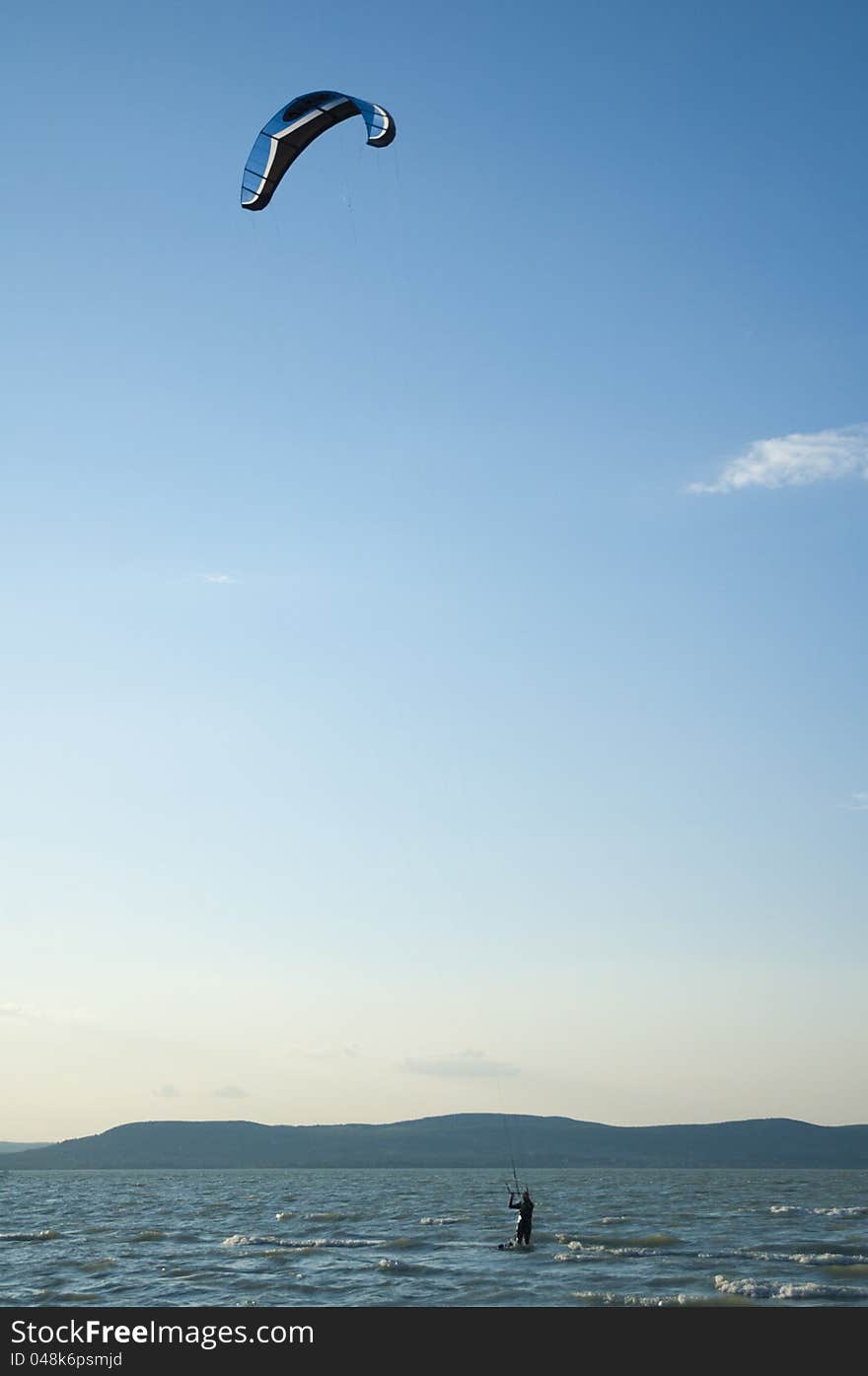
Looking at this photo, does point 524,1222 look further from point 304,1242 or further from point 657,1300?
point 657,1300

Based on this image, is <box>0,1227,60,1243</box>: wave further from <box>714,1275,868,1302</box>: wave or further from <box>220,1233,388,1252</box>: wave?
<box>714,1275,868,1302</box>: wave

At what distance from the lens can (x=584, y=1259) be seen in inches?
1361

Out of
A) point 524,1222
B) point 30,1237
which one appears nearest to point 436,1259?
point 524,1222

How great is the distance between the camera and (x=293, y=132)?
80.7 ft

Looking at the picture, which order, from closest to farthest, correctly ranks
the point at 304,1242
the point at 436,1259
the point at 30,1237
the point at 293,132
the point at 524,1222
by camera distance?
the point at 293,132 → the point at 436,1259 → the point at 524,1222 → the point at 304,1242 → the point at 30,1237

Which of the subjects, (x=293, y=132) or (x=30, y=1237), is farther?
(x=30, y=1237)

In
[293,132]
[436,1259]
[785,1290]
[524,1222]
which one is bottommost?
[436,1259]

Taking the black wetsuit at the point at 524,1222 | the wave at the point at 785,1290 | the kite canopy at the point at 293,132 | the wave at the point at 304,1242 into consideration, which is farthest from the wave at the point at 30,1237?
the kite canopy at the point at 293,132

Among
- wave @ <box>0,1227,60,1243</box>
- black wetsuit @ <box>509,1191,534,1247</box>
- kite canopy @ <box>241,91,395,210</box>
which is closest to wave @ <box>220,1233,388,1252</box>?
black wetsuit @ <box>509,1191,534,1247</box>

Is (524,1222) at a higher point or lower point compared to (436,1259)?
higher

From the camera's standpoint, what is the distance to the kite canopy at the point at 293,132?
2383 centimetres

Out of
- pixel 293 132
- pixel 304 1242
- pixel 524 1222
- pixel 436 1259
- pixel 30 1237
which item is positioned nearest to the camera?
pixel 293 132
